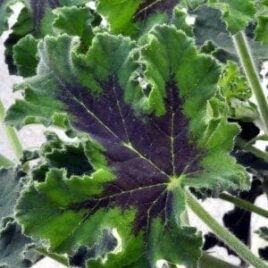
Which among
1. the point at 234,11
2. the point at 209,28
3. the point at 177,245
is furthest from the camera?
the point at 209,28

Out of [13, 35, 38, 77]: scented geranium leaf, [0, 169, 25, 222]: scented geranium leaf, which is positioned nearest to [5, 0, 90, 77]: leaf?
[13, 35, 38, 77]: scented geranium leaf

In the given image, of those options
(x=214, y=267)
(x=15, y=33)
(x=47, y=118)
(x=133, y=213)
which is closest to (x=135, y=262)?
(x=133, y=213)

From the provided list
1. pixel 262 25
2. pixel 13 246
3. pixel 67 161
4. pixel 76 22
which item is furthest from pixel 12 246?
pixel 262 25

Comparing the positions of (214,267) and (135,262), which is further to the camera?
(214,267)

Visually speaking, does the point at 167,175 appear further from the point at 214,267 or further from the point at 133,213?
the point at 214,267

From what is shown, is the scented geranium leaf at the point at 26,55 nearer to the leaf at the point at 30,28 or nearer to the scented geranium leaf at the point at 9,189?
the leaf at the point at 30,28

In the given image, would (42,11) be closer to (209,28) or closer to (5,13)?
(5,13)
